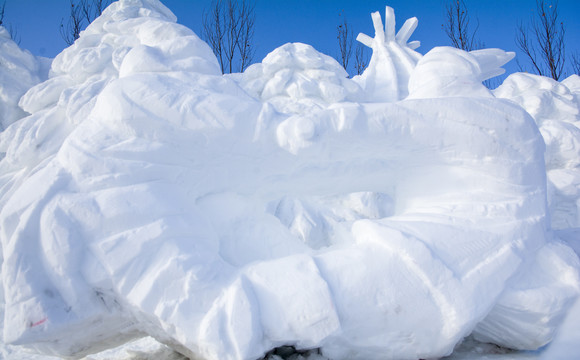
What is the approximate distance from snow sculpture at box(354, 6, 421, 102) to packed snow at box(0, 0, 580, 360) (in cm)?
162

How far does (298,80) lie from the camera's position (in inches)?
130

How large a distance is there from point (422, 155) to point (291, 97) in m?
1.82

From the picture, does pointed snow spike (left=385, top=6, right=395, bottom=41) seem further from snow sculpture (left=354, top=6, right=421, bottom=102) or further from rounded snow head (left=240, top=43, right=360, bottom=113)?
rounded snow head (left=240, top=43, right=360, bottom=113)

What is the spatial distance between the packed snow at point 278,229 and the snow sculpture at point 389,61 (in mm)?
1615

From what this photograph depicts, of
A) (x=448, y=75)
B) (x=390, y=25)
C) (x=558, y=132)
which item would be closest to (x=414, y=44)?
(x=390, y=25)

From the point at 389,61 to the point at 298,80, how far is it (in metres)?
1.25

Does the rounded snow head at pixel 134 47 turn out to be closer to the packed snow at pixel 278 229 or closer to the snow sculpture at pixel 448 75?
the packed snow at pixel 278 229

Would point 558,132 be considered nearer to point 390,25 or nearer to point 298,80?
point 390,25

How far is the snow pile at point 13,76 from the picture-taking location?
304 centimetres

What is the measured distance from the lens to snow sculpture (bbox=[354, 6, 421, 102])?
3.75 metres

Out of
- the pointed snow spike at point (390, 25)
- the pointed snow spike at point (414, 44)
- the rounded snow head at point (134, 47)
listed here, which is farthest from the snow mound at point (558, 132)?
the rounded snow head at point (134, 47)

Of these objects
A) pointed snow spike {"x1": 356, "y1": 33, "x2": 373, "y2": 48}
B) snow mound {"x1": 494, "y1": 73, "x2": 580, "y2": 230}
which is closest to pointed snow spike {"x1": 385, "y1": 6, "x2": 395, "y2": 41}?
pointed snow spike {"x1": 356, "y1": 33, "x2": 373, "y2": 48}

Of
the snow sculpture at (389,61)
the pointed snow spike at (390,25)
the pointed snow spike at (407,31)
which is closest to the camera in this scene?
the snow sculpture at (389,61)

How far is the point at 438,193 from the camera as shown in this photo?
5.51 ft
